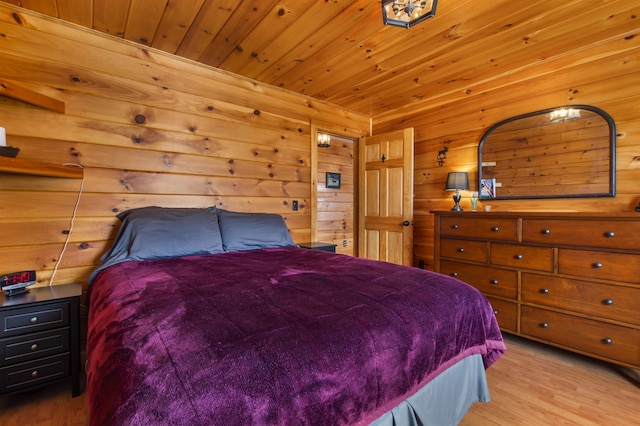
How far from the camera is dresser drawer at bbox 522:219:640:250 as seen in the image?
6.08 ft

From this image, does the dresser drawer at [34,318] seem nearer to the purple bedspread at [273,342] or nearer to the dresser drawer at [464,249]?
the purple bedspread at [273,342]

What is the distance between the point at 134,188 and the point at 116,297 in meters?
1.42

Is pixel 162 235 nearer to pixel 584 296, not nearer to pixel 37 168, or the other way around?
pixel 37 168

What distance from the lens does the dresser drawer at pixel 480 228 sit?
2.36 meters

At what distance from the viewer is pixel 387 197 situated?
3.59 m

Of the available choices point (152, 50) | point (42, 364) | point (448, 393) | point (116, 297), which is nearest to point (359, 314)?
point (448, 393)

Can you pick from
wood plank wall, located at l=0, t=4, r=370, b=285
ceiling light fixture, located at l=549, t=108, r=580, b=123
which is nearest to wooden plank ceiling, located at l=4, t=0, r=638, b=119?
wood plank wall, located at l=0, t=4, r=370, b=285

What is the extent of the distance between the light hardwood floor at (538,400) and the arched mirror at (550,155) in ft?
4.44

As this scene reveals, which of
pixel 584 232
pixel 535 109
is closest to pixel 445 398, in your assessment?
pixel 584 232

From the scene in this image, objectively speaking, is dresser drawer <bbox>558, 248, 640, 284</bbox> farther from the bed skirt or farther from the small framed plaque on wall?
the small framed plaque on wall

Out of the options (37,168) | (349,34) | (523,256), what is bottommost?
(523,256)

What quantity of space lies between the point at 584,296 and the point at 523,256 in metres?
0.43

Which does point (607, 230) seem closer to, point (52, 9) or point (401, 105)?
point (401, 105)

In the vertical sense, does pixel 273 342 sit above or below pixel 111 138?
below
